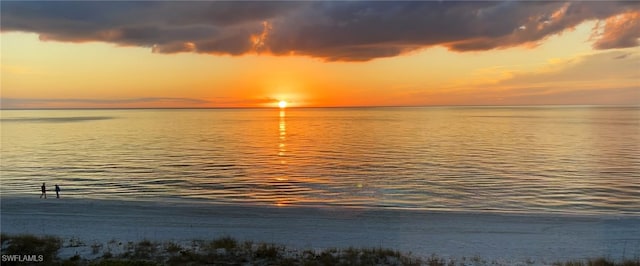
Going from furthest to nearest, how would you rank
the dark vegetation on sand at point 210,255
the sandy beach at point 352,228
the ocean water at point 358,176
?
the ocean water at point 358,176 < the sandy beach at point 352,228 < the dark vegetation on sand at point 210,255

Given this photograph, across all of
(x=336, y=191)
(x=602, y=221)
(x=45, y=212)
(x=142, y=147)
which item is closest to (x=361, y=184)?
(x=336, y=191)

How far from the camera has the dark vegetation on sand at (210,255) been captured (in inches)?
554

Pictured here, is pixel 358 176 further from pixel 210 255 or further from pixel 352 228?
pixel 210 255

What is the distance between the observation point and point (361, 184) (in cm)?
3841

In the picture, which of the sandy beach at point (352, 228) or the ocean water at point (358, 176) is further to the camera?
the ocean water at point (358, 176)

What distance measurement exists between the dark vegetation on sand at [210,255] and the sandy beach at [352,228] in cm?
237

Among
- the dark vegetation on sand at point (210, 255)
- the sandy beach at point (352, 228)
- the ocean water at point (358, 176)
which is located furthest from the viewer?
the ocean water at point (358, 176)

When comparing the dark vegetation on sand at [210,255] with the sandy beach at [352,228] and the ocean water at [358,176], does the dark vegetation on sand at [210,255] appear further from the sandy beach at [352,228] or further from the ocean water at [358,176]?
the ocean water at [358,176]

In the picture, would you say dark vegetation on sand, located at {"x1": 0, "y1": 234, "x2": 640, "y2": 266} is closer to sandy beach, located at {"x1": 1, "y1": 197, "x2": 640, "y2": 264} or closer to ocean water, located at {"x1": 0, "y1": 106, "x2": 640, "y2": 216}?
sandy beach, located at {"x1": 1, "y1": 197, "x2": 640, "y2": 264}

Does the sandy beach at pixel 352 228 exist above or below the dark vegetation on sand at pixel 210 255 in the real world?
below

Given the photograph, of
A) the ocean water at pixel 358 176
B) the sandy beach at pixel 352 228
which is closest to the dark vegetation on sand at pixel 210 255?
the sandy beach at pixel 352 228

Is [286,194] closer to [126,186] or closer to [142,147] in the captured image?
[126,186]

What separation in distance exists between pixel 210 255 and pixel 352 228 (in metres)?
9.90

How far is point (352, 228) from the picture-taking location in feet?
74.8
